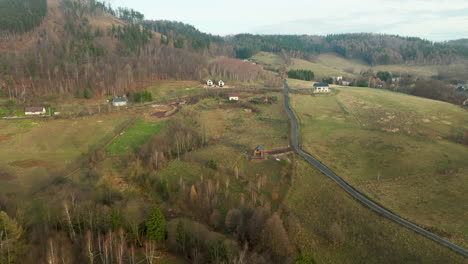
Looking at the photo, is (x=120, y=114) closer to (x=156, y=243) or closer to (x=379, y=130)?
(x=156, y=243)

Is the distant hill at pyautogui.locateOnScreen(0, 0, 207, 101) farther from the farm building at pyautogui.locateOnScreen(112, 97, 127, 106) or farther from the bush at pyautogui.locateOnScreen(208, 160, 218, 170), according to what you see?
the bush at pyautogui.locateOnScreen(208, 160, 218, 170)

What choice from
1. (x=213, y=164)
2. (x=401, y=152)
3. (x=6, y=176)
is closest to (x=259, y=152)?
(x=213, y=164)

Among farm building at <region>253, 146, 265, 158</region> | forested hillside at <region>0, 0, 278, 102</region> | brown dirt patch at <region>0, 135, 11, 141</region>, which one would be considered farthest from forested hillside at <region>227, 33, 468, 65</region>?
brown dirt patch at <region>0, 135, 11, 141</region>

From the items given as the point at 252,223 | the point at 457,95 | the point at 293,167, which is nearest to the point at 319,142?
the point at 293,167

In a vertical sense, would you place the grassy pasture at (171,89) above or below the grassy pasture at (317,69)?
below

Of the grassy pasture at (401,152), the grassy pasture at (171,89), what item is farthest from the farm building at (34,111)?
the grassy pasture at (401,152)

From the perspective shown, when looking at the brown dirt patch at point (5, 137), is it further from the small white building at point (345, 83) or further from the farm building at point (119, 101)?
the small white building at point (345, 83)
